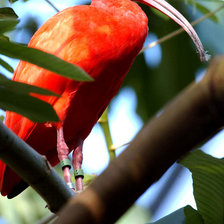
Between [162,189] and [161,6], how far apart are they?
2.46 metres

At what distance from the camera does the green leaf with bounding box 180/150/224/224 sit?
187 centimetres

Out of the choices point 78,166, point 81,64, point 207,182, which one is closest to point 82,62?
point 81,64

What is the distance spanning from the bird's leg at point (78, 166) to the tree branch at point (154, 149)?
2.01 metres

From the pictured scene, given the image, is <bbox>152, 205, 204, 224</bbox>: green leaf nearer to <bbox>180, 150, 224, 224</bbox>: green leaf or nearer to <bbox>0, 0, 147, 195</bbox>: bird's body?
<bbox>180, 150, 224, 224</bbox>: green leaf

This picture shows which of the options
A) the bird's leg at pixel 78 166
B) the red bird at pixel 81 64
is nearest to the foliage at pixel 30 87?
the red bird at pixel 81 64

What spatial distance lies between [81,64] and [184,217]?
3.51 ft

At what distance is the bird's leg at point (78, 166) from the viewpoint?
2661mm

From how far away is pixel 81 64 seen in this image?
2637 millimetres

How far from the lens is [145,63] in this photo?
167 inches

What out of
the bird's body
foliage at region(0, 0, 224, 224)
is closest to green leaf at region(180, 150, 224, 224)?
foliage at region(0, 0, 224, 224)

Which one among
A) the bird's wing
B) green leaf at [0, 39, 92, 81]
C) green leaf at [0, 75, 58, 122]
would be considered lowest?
the bird's wing

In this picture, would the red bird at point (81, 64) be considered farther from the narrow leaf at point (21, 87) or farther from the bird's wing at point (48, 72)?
the narrow leaf at point (21, 87)

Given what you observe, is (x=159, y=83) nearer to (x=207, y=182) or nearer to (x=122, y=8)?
(x=122, y=8)

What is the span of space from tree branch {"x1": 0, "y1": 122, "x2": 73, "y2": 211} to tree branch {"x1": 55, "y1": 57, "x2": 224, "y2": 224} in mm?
627
